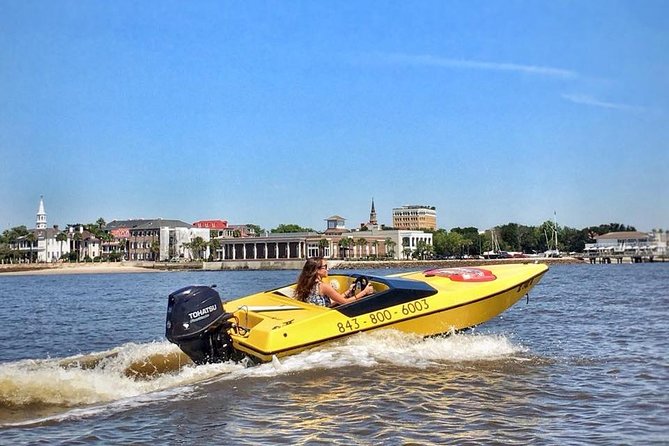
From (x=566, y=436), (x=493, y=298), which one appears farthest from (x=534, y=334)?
(x=566, y=436)

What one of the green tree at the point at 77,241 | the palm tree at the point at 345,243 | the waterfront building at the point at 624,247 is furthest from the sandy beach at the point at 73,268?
the waterfront building at the point at 624,247

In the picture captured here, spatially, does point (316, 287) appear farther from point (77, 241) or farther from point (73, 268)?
point (77, 241)

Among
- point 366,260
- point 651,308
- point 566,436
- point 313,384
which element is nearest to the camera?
point 566,436

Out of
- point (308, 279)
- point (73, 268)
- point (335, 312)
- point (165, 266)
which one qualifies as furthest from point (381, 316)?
point (165, 266)

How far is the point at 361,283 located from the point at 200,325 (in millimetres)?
3615

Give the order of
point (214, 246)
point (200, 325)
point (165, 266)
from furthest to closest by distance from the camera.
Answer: point (214, 246), point (165, 266), point (200, 325)

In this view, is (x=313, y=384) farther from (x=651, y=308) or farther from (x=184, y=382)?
(x=651, y=308)

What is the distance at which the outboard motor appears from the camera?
35.5 feet

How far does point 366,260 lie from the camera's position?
190 metres

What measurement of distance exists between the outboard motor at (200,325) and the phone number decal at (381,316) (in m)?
1.88

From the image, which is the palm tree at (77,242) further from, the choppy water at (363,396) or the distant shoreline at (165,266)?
the choppy water at (363,396)

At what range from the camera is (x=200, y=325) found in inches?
428

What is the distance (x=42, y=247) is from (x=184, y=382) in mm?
199928

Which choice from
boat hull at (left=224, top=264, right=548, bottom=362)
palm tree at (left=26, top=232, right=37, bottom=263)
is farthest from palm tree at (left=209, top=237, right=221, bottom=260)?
boat hull at (left=224, top=264, right=548, bottom=362)
